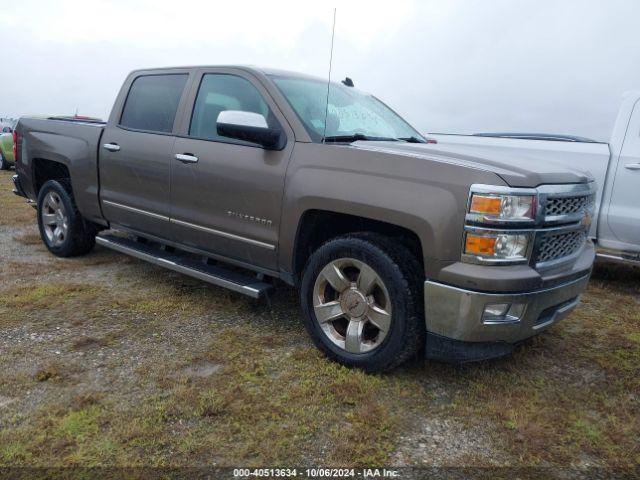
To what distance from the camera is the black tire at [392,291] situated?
2848 mm

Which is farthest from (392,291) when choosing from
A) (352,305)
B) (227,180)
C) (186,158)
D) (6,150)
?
(6,150)

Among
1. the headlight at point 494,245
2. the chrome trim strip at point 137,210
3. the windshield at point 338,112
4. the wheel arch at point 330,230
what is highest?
the windshield at point 338,112

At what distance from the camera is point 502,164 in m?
2.76

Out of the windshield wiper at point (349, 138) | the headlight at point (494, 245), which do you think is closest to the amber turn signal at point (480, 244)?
the headlight at point (494, 245)

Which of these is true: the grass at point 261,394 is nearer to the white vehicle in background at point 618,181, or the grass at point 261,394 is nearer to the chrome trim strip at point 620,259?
the chrome trim strip at point 620,259

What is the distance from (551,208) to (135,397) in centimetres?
236

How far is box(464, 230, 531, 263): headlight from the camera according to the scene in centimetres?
260

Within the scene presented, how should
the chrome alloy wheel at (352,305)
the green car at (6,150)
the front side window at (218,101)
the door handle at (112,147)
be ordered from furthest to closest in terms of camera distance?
the green car at (6,150) < the door handle at (112,147) < the front side window at (218,101) < the chrome alloy wheel at (352,305)

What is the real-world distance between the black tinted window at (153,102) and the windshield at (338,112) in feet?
3.24

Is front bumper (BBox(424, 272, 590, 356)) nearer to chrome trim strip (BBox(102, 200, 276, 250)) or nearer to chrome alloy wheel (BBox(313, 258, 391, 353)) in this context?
chrome alloy wheel (BBox(313, 258, 391, 353))

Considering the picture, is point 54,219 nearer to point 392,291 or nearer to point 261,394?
point 261,394

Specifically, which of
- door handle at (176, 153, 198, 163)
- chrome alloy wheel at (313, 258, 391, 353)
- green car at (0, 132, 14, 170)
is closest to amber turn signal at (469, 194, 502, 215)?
chrome alloy wheel at (313, 258, 391, 353)

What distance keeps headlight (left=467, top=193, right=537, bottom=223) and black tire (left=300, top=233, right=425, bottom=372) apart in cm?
47

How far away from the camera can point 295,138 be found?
10.9ft
